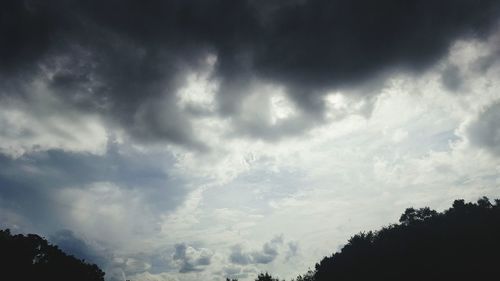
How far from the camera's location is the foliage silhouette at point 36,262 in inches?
2978

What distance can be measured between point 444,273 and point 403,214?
206 feet

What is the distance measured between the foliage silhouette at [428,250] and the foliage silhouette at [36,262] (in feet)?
249

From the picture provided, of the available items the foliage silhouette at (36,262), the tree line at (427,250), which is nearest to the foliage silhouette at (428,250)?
the tree line at (427,250)

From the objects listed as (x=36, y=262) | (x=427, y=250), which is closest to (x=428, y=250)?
(x=427, y=250)

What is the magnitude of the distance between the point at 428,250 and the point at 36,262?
323 ft

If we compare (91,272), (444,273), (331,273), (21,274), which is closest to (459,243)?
(444,273)

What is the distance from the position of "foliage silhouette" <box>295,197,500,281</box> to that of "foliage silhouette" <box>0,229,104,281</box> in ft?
249

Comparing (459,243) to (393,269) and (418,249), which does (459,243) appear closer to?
(418,249)

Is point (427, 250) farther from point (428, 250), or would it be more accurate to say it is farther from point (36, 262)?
point (36, 262)

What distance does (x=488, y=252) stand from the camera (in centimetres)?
8262

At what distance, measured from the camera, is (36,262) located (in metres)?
84.8

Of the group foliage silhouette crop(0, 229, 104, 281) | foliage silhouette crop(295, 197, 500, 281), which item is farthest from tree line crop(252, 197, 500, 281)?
foliage silhouette crop(0, 229, 104, 281)

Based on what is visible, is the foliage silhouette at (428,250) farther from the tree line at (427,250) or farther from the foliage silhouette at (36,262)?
the foliage silhouette at (36,262)

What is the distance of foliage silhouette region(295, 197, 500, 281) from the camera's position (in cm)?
8138
